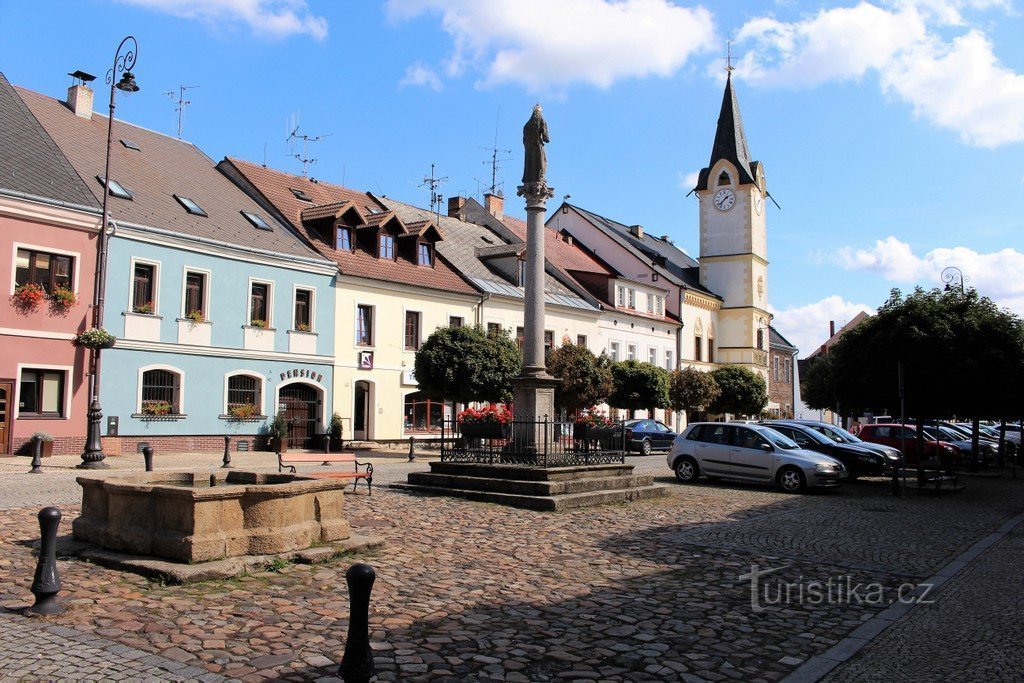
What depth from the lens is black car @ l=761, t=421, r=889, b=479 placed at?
819 inches

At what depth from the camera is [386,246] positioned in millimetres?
34188

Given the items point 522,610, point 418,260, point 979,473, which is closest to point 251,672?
point 522,610

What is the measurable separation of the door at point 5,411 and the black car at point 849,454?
20341mm

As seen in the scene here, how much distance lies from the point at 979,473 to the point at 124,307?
2703cm

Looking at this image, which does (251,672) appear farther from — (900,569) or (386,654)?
(900,569)

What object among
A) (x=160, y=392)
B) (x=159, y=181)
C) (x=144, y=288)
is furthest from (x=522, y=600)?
(x=159, y=181)

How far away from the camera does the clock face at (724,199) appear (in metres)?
59.8

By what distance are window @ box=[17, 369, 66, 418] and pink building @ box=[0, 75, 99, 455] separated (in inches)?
1.0

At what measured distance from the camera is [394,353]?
107 ft

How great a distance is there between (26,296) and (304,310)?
9.34 metres

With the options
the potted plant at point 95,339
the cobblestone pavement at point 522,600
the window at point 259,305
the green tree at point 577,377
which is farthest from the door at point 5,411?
the green tree at point 577,377

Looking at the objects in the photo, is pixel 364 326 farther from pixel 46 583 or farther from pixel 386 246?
pixel 46 583

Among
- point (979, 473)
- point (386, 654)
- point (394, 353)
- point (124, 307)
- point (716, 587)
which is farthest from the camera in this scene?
point (394, 353)

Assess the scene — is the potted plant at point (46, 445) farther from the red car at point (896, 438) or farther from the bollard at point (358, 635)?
the red car at point (896, 438)
